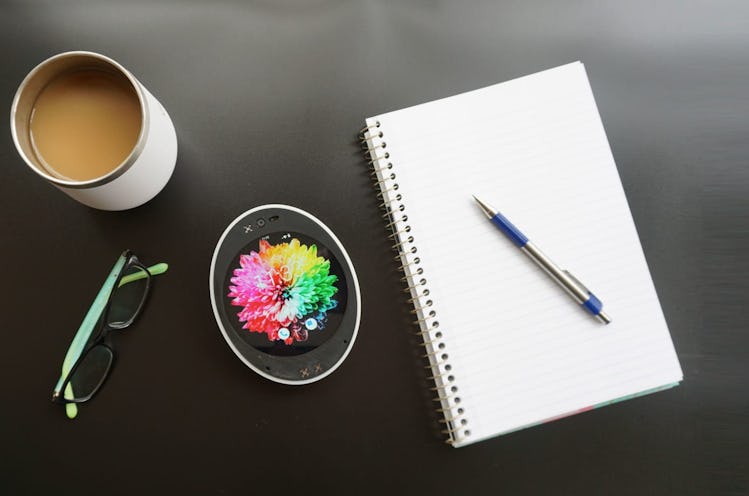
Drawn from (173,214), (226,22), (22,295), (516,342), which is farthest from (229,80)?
(516,342)

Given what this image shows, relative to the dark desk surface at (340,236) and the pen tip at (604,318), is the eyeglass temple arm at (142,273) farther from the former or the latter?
the pen tip at (604,318)

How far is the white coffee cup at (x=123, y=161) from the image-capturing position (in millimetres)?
543

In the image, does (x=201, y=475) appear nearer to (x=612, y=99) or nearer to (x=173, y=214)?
(x=173, y=214)

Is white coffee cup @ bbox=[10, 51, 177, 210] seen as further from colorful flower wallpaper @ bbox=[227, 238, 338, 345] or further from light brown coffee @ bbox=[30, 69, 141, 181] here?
colorful flower wallpaper @ bbox=[227, 238, 338, 345]

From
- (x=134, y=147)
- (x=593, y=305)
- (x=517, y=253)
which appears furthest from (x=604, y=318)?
(x=134, y=147)

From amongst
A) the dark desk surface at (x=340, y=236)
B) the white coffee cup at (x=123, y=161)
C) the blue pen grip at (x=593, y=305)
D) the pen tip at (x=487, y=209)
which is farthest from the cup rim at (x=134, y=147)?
the blue pen grip at (x=593, y=305)

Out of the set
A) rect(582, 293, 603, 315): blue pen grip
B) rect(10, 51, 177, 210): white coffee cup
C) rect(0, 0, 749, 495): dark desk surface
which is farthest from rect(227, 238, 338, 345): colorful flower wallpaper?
rect(582, 293, 603, 315): blue pen grip

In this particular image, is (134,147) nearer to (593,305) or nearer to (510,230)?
(510,230)

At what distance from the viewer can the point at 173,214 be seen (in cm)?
70

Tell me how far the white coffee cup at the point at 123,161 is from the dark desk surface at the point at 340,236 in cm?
10

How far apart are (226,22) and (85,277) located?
0.42 metres

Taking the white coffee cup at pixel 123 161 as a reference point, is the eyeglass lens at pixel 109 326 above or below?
below

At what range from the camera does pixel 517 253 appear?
700 millimetres

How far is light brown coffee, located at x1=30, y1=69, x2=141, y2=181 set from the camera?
22.9 inches
